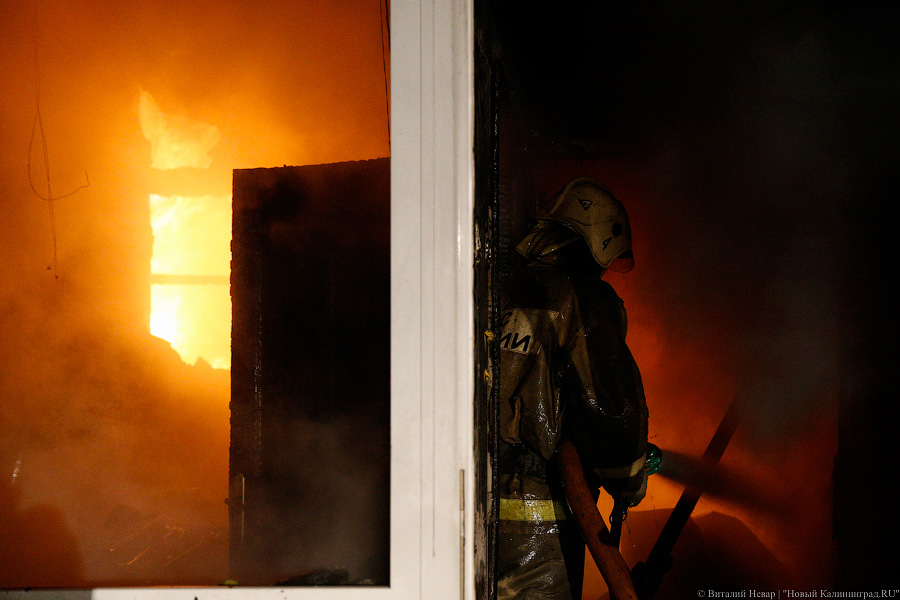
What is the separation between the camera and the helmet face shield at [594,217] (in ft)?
5.73

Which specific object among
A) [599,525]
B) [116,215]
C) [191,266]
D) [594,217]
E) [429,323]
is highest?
[594,217]

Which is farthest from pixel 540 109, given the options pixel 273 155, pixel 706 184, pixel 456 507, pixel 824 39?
pixel 456 507

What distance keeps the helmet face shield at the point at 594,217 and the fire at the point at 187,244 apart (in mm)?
1146

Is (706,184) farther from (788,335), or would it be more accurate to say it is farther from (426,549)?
(426,549)

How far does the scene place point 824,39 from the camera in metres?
2.51

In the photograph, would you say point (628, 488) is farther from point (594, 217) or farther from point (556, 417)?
point (594, 217)

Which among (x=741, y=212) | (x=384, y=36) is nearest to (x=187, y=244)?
(x=384, y=36)

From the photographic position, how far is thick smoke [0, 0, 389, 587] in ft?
3.17

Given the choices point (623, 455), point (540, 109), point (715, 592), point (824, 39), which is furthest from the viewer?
point (540, 109)

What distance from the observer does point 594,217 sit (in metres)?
1.76

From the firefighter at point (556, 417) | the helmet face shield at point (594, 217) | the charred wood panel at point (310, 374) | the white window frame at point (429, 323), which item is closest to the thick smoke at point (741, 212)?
the helmet face shield at point (594, 217)

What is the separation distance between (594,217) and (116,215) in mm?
1433

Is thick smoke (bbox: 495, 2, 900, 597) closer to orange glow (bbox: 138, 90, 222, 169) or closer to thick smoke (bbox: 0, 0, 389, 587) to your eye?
thick smoke (bbox: 0, 0, 389, 587)

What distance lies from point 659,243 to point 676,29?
1.23 m
